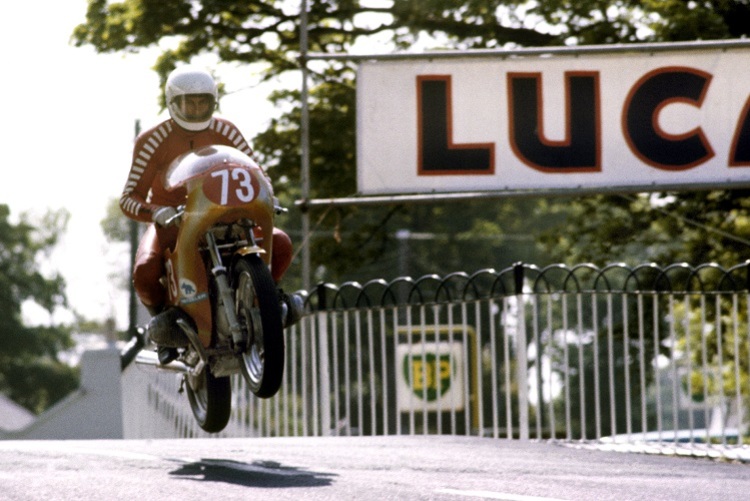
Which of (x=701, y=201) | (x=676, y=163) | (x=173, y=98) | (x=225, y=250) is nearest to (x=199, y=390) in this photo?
(x=225, y=250)

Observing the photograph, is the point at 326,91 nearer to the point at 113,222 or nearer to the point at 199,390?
the point at 199,390

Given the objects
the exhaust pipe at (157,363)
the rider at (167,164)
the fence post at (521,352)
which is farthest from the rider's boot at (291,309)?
the fence post at (521,352)

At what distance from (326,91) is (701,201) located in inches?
239

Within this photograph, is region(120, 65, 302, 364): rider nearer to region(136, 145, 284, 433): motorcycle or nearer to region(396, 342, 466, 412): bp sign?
region(136, 145, 284, 433): motorcycle

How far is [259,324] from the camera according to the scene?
298 inches

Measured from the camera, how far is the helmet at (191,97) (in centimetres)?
812

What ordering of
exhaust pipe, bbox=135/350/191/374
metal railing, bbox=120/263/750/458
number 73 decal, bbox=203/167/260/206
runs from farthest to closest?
metal railing, bbox=120/263/750/458, exhaust pipe, bbox=135/350/191/374, number 73 decal, bbox=203/167/260/206

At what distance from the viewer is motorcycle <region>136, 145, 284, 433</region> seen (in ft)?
24.5

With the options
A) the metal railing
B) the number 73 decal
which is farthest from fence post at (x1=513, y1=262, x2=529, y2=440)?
the number 73 decal

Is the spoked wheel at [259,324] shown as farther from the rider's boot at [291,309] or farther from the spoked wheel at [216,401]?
the spoked wheel at [216,401]

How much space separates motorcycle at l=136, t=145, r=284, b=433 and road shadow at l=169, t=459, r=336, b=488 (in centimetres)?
41

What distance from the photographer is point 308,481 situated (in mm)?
6992

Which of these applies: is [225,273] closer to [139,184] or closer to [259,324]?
[259,324]

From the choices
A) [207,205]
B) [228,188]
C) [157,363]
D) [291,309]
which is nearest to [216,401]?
[157,363]
